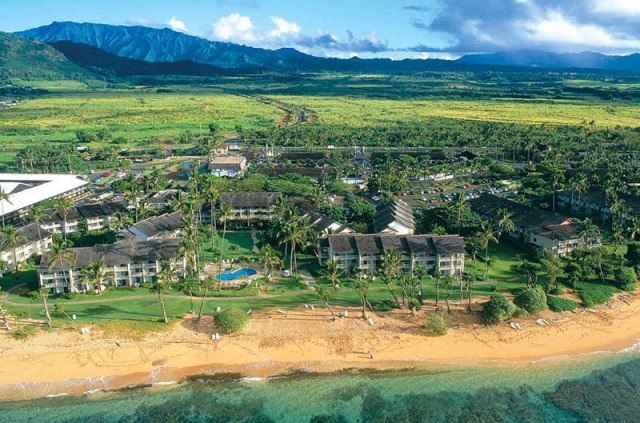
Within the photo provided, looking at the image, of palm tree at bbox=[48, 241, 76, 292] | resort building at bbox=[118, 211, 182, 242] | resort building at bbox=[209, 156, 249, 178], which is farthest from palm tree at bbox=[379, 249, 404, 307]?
resort building at bbox=[209, 156, 249, 178]

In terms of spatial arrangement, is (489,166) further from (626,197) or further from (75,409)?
(75,409)

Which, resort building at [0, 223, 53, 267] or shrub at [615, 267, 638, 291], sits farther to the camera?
resort building at [0, 223, 53, 267]

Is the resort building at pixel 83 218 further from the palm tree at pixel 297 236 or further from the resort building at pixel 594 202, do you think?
the resort building at pixel 594 202

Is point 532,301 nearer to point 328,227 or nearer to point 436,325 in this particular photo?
point 436,325

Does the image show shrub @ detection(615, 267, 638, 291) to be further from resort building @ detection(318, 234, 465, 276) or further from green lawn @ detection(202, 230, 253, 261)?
green lawn @ detection(202, 230, 253, 261)

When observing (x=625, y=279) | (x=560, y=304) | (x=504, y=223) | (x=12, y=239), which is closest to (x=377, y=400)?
(x=560, y=304)
